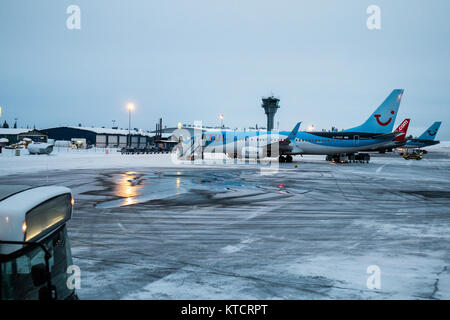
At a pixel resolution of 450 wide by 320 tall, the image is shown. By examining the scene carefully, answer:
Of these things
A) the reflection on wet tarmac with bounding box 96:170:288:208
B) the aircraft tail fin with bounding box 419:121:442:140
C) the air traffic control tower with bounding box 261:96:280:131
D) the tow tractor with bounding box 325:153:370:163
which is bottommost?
the reflection on wet tarmac with bounding box 96:170:288:208

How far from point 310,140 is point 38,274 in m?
46.8

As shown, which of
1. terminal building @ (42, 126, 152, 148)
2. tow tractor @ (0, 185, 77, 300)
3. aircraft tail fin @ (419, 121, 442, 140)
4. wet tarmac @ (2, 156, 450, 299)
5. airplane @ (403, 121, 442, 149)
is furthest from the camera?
terminal building @ (42, 126, 152, 148)

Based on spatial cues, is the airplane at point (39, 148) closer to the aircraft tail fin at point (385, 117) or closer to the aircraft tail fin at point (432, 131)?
the aircraft tail fin at point (385, 117)

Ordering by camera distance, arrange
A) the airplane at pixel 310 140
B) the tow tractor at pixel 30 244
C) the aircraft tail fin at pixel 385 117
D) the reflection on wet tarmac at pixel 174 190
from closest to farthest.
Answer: the tow tractor at pixel 30 244 → the reflection on wet tarmac at pixel 174 190 → the airplane at pixel 310 140 → the aircraft tail fin at pixel 385 117

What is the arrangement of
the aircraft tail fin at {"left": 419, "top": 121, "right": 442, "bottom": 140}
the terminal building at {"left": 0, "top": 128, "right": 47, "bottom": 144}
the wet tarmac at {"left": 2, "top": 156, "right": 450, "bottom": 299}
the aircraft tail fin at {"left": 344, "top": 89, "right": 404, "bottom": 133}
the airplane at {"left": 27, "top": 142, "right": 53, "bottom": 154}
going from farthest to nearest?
the terminal building at {"left": 0, "top": 128, "right": 47, "bottom": 144}, the aircraft tail fin at {"left": 419, "top": 121, "right": 442, "bottom": 140}, the airplane at {"left": 27, "top": 142, "right": 53, "bottom": 154}, the aircraft tail fin at {"left": 344, "top": 89, "right": 404, "bottom": 133}, the wet tarmac at {"left": 2, "top": 156, "right": 450, "bottom": 299}

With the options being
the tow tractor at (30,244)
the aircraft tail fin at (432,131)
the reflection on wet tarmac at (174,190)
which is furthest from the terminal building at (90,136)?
the tow tractor at (30,244)

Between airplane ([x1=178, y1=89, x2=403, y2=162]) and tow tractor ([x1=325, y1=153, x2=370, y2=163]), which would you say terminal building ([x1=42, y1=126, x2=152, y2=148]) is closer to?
airplane ([x1=178, y1=89, x2=403, y2=162])

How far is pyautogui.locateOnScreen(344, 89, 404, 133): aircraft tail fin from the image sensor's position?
48.5 m

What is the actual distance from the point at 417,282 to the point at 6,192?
726cm

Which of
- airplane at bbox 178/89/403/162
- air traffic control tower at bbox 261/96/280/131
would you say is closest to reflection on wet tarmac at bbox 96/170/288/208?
airplane at bbox 178/89/403/162

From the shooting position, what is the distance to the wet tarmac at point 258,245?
671cm

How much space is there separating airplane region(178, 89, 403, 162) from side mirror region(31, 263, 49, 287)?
143 feet

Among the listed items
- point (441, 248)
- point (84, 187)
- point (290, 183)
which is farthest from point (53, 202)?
point (290, 183)
